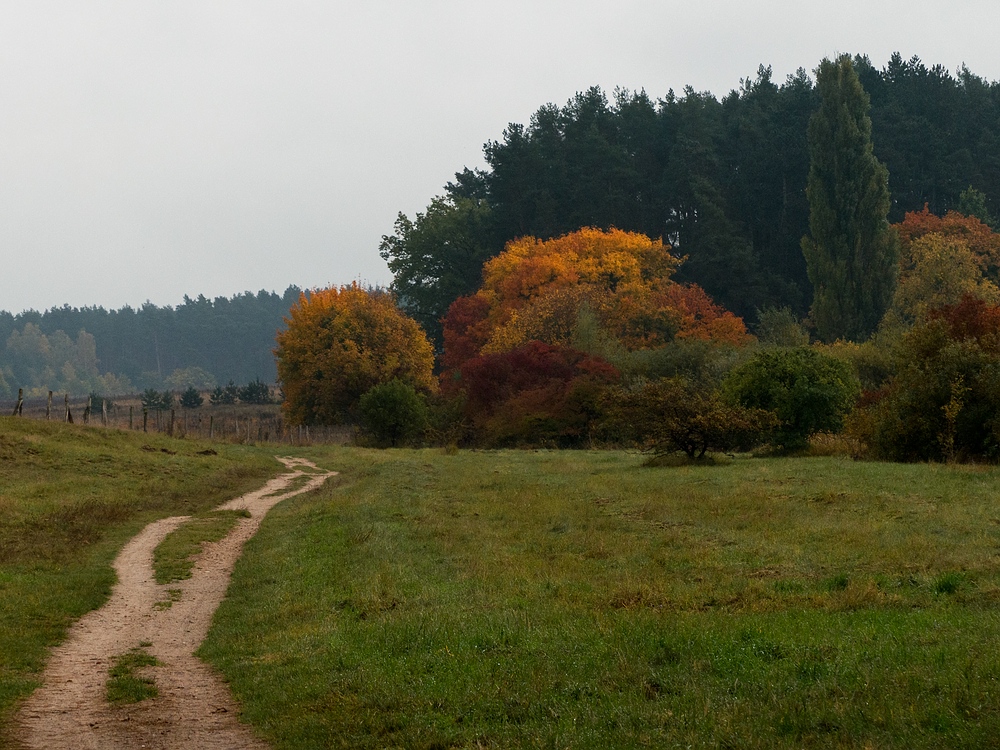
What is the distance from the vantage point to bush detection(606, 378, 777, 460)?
3566cm

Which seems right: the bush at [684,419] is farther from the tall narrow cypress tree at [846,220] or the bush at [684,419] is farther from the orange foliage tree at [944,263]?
the tall narrow cypress tree at [846,220]

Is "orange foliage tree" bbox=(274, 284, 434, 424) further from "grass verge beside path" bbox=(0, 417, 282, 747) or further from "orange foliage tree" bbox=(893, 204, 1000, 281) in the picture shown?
"orange foliage tree" bbox=(893, 204, 1000, 281)

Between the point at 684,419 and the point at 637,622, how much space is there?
2459 centimetres

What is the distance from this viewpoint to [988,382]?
31062 mm

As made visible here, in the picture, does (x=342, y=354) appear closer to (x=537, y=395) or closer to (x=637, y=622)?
(x=537, y=395)

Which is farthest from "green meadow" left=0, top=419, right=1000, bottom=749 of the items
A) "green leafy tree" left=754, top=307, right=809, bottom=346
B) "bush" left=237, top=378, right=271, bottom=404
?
"bush" left=237, top=378, right=271, bottom=404

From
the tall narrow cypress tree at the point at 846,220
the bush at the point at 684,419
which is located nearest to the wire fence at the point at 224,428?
the bush at the point at 684,419

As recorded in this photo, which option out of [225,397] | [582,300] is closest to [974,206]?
[582,300]

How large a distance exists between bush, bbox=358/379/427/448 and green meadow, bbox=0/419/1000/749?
116 ft

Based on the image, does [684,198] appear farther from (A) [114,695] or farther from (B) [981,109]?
(A) [114,695]

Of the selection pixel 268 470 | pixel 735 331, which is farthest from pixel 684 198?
pixel 268 470

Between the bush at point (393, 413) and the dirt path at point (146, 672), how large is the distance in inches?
1789

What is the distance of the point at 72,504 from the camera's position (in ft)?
93.8

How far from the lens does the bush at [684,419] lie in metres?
35.7
